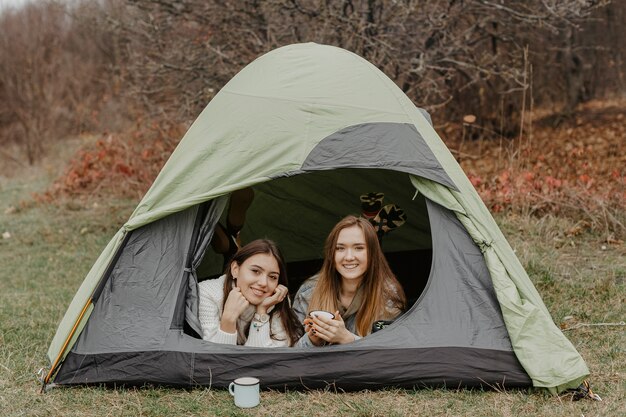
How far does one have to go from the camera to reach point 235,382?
134 inches

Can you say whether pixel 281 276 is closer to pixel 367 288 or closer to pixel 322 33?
pixel 367 288

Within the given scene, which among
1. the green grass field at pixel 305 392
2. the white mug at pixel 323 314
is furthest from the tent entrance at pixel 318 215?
the white mug at pixel 323 314

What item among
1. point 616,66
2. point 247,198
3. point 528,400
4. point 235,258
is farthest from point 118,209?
point 616,66

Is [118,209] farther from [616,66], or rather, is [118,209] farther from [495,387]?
[616,66]

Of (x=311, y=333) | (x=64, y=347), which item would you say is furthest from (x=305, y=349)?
(x=64, y=347)

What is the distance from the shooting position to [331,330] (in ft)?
11.7

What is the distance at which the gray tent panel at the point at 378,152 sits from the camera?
147 inches

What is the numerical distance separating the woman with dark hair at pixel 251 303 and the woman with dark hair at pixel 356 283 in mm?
170

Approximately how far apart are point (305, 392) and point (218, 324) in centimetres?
60

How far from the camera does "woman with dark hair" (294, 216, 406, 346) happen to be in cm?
388

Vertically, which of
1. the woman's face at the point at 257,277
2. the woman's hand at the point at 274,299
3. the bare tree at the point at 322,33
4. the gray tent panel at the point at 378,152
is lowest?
the woman's hand at the point at 274,299

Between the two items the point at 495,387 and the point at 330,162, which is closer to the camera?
the point at 495,387

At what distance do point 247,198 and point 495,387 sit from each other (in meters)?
2.13

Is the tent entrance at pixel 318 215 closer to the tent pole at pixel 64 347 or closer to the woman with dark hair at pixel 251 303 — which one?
the woman with dark hair at pixel 251 303
